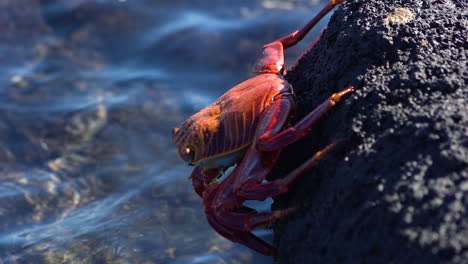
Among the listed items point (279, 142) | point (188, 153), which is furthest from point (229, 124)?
point (279, 142)

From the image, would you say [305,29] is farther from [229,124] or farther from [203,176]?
[203,176]

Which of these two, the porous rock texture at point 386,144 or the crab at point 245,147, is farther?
the crab at point 245,147

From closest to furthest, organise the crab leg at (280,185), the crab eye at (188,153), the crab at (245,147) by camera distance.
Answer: the crab leg at (280,185) < the crab at (245,147) < the crab eye at (188,153)

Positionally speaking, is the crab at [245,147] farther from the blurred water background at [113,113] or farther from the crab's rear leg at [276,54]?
the blurred water background at [113,113]

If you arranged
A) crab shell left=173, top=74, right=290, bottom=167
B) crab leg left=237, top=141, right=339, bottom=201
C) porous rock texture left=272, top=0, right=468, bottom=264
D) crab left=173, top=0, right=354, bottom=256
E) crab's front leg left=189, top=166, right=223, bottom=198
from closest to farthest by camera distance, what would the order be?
porous rock texture left=272, top=0, right=468, bottom=264 → crab leg left=237, top=141, right=339, bottom=201 → crab left=173, top=0, right=354, bottom=256 → crab shell left=173, top=74, right=290, bottom=167 → crab's front leg left=189, top=166, right=223, bottom=198

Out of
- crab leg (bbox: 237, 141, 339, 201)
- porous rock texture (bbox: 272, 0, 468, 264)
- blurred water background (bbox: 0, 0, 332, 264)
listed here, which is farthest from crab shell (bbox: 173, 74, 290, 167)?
blurred water background (bbox: 0, 0, 332, 264)

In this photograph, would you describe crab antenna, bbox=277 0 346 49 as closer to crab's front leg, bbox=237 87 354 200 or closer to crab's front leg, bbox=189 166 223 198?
crab's front leg, bbox=237 87 354 200

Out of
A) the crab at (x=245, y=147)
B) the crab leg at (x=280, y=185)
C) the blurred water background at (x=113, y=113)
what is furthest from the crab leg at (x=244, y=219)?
the blurred water background at (x=113, y=113)
